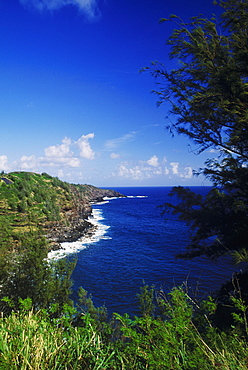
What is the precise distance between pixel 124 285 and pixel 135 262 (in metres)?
7.59

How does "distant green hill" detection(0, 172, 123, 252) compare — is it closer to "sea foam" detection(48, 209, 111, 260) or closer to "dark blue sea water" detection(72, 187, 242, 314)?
"sea foam" detection(48, 209, 111, 260)

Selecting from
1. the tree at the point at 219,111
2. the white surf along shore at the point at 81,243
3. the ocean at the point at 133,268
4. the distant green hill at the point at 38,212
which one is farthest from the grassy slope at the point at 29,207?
the tree at the point at 219,111

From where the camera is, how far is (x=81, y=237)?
4575 centimetres

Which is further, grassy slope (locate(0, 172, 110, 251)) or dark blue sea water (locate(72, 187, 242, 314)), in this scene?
grassy slope (locate(0, 172, 110, 251))

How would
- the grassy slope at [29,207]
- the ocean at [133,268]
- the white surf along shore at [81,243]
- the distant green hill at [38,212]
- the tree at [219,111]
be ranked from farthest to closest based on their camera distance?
the distant green hill at [38,212] → the grassy slope at [29,207] → the white surf along shore at [81,243] → the ocean at [133,268] → the tree at [219,111]

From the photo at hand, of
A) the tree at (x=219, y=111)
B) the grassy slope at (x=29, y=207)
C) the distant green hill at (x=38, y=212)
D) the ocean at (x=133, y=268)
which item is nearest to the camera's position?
the tree at (x=219, y=111)

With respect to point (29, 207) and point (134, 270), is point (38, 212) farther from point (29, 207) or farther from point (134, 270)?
point (134, 270)

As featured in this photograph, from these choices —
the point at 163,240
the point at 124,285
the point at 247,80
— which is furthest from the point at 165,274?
the point at 247,80

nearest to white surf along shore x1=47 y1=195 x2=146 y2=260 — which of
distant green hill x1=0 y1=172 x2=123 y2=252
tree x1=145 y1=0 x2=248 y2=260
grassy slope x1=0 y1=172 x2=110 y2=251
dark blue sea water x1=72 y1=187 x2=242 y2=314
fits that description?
dark blue sea water x1=72 y1=187 x2=242 y2=314

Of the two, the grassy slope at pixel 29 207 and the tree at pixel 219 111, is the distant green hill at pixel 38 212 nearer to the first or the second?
the grassy slope at pixel 29 207

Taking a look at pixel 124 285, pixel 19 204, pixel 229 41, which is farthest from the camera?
pixel 19 204

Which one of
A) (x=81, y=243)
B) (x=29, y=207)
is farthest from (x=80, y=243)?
(x=29, y=207)

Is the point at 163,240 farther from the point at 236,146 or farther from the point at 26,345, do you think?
the point at 26,345

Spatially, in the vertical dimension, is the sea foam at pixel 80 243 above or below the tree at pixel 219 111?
below
